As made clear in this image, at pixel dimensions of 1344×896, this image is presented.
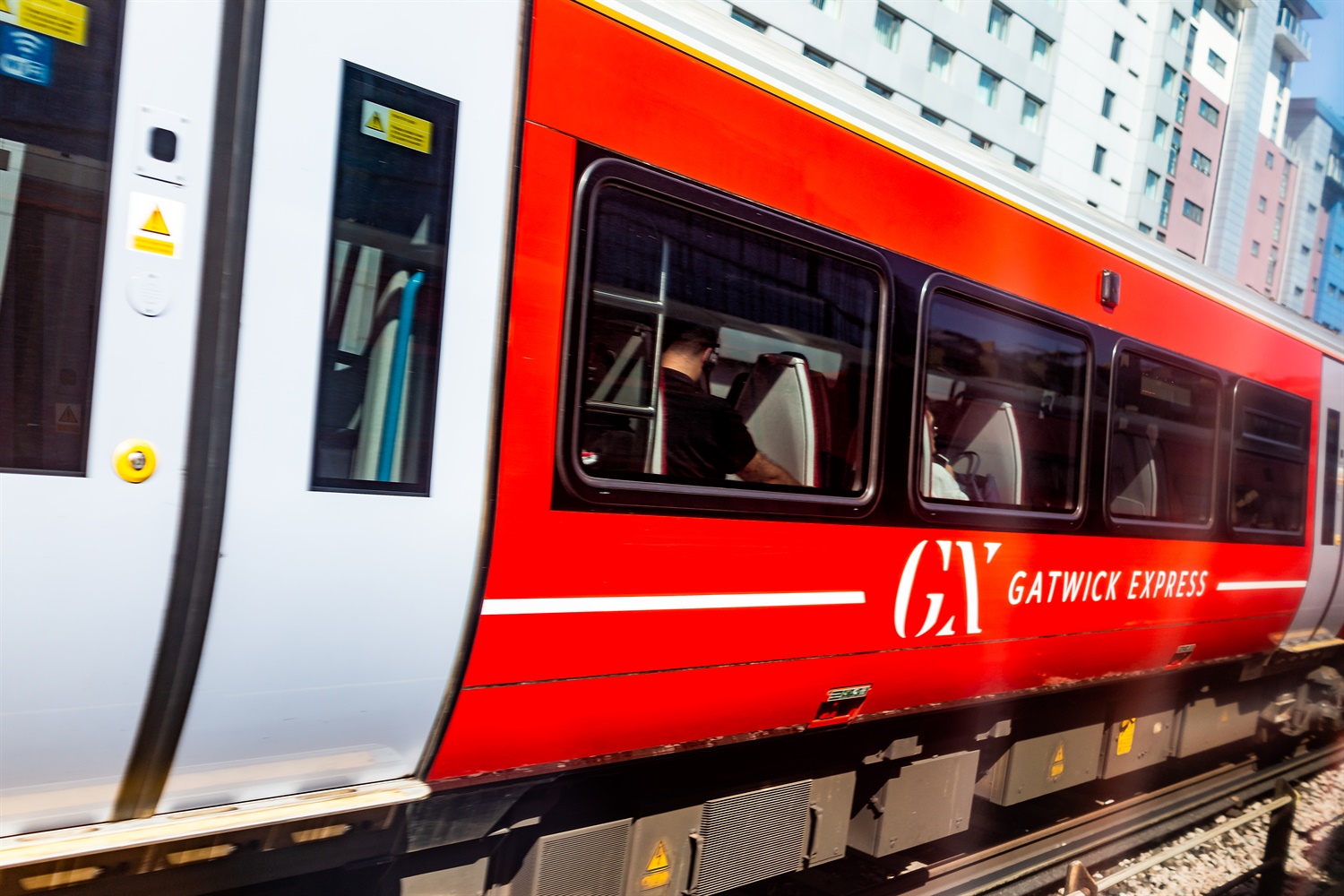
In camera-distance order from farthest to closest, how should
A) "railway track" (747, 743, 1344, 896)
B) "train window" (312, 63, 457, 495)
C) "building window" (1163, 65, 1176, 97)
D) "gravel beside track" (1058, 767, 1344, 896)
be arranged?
"building window" (1163, 65, 1176, 97) < "gravel beside track" (1058, 767, 1344, 896) < "railway track" (747, 743, 1344, 896) < "train window" (312, 63, 457, 495)

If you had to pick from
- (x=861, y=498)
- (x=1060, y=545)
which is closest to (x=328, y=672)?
(x=861, y=498)

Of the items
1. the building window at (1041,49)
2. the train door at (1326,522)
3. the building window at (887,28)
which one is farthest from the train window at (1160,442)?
the building window at (1041,49)

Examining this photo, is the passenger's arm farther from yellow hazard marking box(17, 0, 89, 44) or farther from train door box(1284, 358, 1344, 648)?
train door box(1284, 358, 1344, 648)

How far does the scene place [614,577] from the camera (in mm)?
2941

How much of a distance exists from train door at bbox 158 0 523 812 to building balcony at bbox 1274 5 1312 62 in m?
61.8

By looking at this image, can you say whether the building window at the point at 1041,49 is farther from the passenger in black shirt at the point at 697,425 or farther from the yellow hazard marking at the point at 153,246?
the yellow hazard marking at the point at 153,246

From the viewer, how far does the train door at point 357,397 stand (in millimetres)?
2281

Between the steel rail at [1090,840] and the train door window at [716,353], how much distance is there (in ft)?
7.45

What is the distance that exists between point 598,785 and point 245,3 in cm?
240

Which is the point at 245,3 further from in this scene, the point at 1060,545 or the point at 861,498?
the point at 1060,545

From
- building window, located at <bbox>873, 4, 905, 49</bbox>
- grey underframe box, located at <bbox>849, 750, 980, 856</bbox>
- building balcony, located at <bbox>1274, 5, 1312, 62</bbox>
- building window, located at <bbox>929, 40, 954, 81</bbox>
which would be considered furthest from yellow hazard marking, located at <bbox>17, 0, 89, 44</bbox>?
building balcony, located at <bbox>1274, 5, 1312, 62</bbox>

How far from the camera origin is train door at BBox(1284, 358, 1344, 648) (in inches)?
285

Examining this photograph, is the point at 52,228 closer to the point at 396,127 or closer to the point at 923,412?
the point at 396,127

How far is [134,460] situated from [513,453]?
88 centimetres
